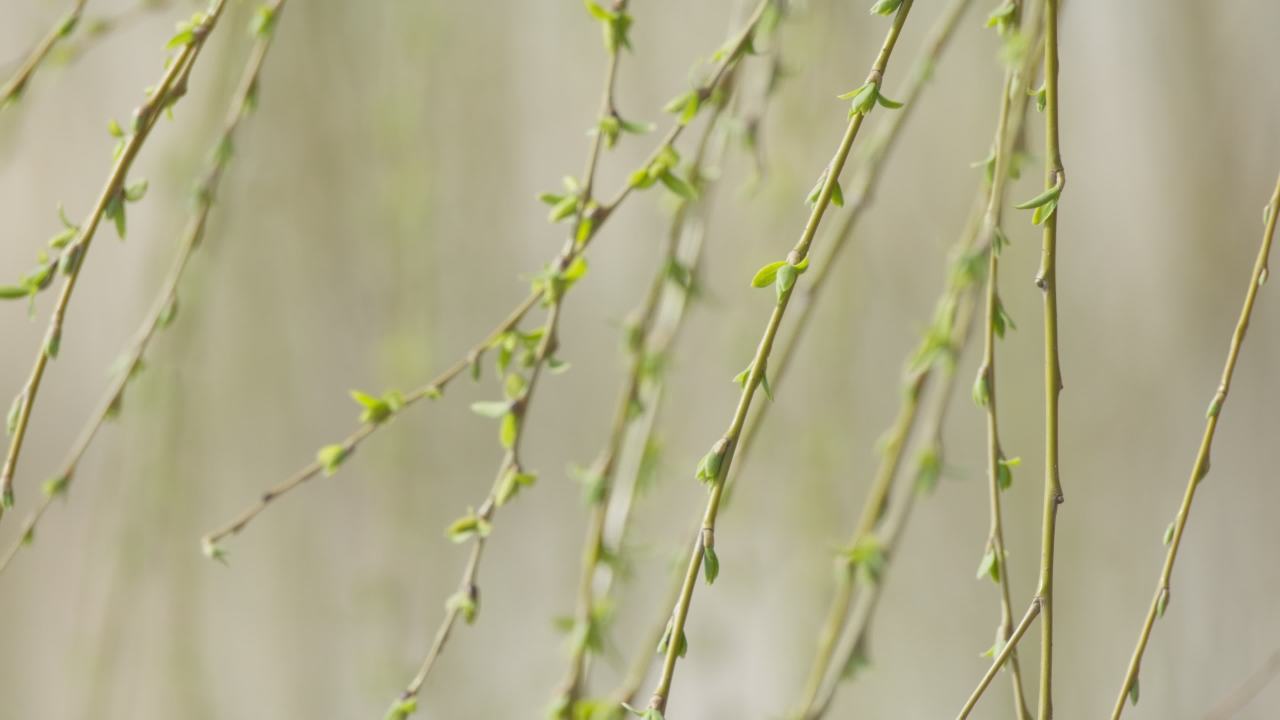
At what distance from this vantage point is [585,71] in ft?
3.41

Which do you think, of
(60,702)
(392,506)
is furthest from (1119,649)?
(60,702)

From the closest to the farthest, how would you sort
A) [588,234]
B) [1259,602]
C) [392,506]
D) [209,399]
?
[588,234] → [392,506] → [1259,602] → [209,399]

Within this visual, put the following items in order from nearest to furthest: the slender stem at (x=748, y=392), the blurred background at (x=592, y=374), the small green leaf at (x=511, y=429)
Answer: the slender stem at (x=748, y=392) < the small green leaf at (x=511, y=429) < the blurred background at (x=592, y=374)

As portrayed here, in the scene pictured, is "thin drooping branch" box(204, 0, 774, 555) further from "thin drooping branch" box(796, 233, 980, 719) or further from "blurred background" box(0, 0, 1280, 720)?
"blurred background" box(0, 0, 1280, 720)

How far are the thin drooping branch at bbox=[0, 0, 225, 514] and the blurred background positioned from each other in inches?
A: 17.0

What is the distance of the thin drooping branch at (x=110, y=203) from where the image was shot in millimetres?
295

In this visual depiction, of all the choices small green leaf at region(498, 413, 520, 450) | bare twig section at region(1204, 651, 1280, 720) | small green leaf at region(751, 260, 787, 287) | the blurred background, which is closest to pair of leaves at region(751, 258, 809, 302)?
small green leaf at region(751, 260, 787, 287)

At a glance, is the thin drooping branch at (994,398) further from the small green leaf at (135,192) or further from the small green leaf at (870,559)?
the small green leaf at (135,192)

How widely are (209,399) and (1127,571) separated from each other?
832 millimetres

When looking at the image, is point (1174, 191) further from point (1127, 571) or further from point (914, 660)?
point (914, 660)

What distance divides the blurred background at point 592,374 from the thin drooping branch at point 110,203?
43 centimetres

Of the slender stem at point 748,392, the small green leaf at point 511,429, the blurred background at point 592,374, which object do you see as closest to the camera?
the slender stem at point 748,392

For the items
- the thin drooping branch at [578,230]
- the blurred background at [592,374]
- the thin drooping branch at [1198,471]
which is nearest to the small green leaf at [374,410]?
the thin drooping branch at [578,230]

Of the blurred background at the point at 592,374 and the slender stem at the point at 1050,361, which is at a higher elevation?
the blurred background at the point at 592,374
